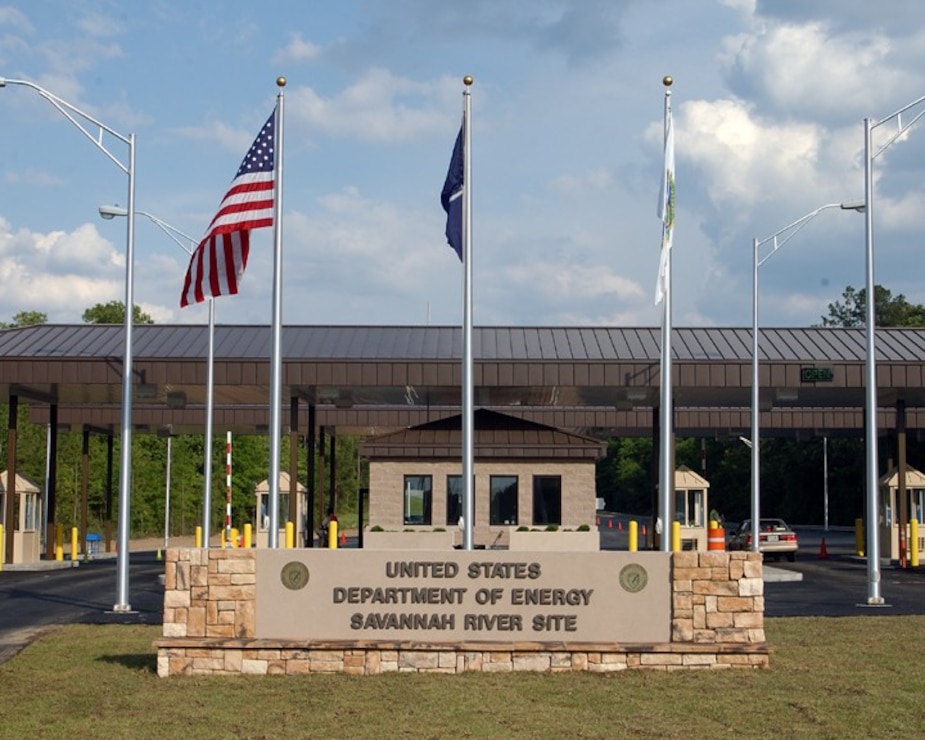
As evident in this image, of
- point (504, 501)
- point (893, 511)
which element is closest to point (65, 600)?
point (504, 501)

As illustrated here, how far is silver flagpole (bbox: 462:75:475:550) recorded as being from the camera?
18172 mm

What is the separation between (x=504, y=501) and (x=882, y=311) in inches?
3172

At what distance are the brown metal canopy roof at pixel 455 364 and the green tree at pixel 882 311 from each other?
55.3m

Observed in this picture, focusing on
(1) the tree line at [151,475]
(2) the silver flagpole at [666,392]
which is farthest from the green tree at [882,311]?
(2) the silver flagpole at [666,392]

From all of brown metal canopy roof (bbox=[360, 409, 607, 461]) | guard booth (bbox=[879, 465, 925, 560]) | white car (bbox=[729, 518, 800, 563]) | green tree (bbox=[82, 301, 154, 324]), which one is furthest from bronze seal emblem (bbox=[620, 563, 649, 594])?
green tree (bbox=[82, 301, 154, 324])

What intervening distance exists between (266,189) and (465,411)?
423 centimetres

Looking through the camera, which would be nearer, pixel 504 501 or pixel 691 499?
pixel 504 501

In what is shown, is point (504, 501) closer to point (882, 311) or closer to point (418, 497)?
point (418, 497)

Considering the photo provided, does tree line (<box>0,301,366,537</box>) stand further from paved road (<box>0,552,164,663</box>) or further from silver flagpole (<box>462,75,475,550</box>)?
silver flagpole (<box>462,75,475,550</box>)

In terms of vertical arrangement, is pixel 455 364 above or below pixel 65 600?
above

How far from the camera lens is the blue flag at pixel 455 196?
767 inches

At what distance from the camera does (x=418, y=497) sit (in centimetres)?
3881

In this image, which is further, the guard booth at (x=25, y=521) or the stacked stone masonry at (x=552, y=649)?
the guard booth at (x=25, y=521)

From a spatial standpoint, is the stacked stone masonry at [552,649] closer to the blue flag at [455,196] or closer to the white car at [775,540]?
the blue flag at [455,196]
